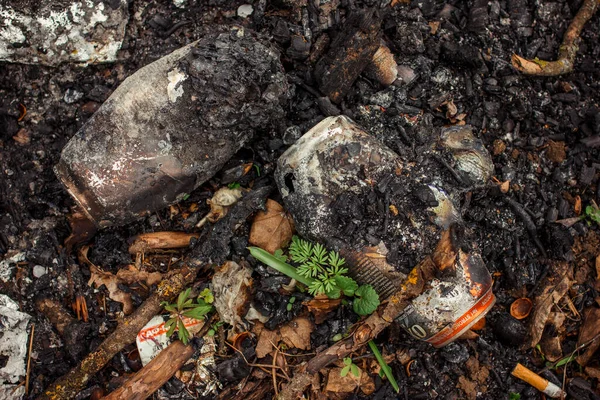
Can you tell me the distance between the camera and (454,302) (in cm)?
258

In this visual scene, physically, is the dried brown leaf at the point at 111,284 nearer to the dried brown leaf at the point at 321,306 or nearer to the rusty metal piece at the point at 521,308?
the dried brown leaf at the point at 321,306

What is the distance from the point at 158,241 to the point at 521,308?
235cm

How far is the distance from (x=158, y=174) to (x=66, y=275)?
0.98 metres

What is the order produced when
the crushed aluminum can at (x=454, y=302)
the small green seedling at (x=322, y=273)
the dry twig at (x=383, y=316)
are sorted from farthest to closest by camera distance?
the small green seedling at (x=322, y=273) < the crushed aluminum can at (x=454, y=302) < the dry twig at (x=383, y=316)

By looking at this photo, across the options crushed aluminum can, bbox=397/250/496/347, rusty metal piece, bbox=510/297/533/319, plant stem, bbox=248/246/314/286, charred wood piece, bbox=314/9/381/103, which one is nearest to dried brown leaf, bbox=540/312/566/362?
rusty metal piece, bbox=510/297/533/319

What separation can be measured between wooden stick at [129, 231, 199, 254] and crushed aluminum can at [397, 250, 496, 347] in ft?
4.60

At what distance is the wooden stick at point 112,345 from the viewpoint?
9.24ft

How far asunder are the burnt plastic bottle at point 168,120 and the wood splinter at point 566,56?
168cm

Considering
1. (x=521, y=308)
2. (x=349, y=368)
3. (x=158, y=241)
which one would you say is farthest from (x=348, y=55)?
(x=521, y=308)

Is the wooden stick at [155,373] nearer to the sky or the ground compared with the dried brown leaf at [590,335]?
nearer to the sky

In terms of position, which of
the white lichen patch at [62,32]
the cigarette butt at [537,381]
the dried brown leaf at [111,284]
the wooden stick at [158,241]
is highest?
the white lichen patch at [62,32]

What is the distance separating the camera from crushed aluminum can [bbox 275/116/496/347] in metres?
2.61

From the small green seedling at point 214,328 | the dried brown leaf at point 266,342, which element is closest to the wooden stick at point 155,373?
the small green seedling at point 214,328

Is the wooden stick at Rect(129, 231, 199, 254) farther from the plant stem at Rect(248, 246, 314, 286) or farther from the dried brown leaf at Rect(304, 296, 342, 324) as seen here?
the dried brown leaf at Rect(304, 296, 342, 324)
